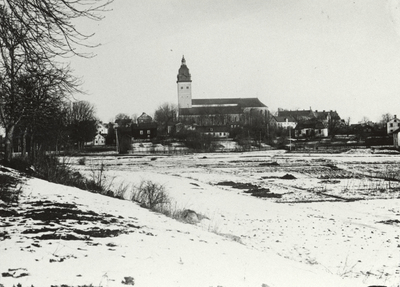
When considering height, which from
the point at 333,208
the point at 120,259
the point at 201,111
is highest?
the point at 201,111

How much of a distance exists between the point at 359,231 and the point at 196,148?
7512 cm

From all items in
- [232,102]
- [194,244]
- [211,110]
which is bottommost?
[194,244]

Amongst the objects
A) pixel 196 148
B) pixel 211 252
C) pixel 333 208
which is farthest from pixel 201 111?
pixel 211 252

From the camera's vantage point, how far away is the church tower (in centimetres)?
17165

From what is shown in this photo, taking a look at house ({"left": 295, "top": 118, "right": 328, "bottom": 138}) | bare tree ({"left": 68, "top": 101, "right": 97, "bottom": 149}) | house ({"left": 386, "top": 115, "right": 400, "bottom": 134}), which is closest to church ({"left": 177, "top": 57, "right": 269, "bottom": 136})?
house ({"left": 295, "top": 118, "right": 328, "bottom": 138})

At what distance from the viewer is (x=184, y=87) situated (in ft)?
570

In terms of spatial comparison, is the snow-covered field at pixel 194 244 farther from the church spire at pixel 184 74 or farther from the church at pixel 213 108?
the church spire at pixel 184 74

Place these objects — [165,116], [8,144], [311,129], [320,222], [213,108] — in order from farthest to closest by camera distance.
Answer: [213,108] < [165,116] < [311,129] < [8,144] < [320,222]

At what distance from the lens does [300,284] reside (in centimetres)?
665

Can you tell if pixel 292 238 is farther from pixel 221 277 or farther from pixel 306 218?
pixel 221 277

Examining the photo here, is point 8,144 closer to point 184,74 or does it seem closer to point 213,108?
point 213,108

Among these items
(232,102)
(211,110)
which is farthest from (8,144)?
(232,102)

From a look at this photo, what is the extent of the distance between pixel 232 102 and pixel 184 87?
23.2 m

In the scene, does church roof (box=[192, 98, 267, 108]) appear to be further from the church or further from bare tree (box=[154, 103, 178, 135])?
bare tree (box=[154, 103, 178, 135])
